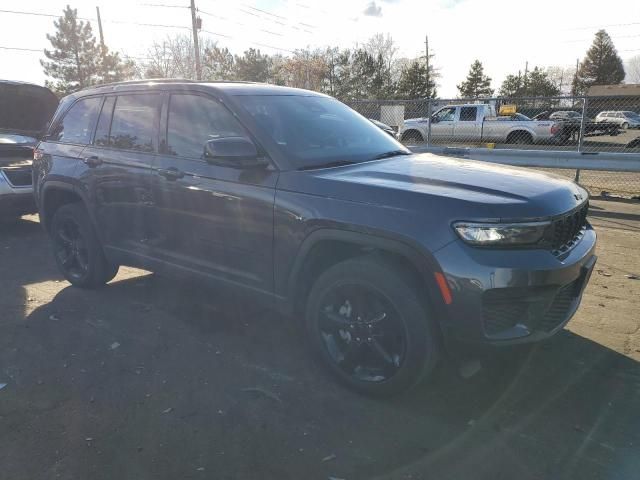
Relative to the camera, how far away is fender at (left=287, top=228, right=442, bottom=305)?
8.85ft

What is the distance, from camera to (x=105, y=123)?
179 inches

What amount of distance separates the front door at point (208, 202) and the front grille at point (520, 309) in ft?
4.64

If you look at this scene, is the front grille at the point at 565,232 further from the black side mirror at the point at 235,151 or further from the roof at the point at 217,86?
the roof at the point at 217,86

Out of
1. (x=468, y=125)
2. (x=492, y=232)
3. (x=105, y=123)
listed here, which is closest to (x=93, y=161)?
(x=105, y=123)

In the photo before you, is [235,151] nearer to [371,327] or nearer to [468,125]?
[371,327]

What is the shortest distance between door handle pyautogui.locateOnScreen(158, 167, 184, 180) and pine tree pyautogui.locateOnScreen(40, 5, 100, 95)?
4689cm

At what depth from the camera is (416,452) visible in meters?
2.64

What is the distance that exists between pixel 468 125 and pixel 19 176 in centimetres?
1606

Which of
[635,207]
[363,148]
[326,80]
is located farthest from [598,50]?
[363,148]

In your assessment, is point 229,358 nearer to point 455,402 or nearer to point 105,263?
point 455,402

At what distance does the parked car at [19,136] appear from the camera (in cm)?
684

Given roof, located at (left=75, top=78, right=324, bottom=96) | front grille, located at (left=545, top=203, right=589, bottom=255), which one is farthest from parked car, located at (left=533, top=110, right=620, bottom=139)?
roof, located at (left=75, top=78, right=324, bottom=96)

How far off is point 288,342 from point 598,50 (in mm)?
78553

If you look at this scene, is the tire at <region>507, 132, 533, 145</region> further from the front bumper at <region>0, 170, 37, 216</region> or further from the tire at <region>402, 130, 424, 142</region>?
the front bumper at <region>0, 170, 37, 216</region>
